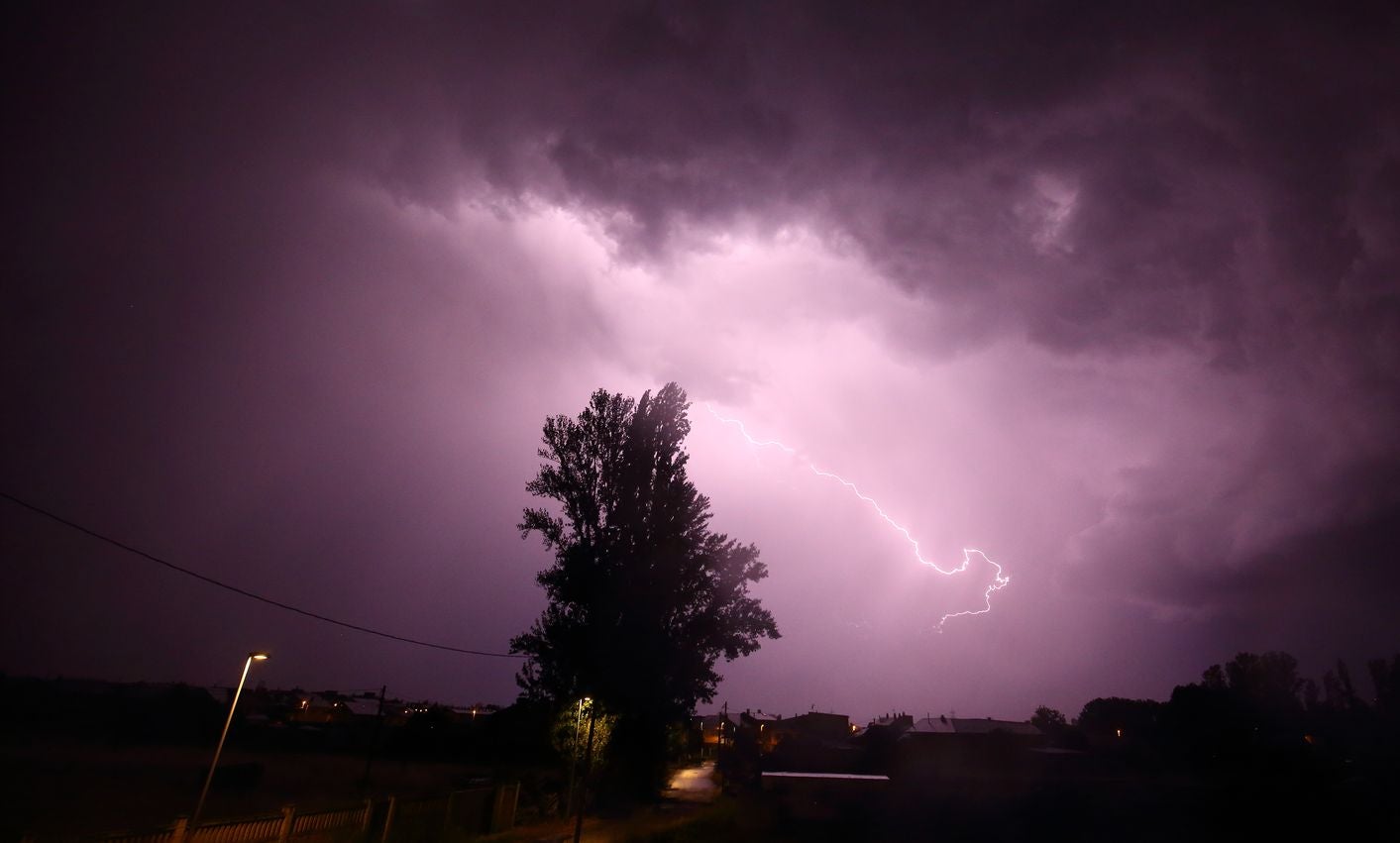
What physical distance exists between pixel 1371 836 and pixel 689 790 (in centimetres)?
3457

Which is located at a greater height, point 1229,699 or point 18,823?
point 1229,699

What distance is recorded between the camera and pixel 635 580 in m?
29.3

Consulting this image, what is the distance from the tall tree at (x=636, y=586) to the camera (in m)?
28.8

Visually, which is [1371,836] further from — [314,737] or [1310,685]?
[1310,685]

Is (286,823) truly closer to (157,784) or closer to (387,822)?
(387,822)

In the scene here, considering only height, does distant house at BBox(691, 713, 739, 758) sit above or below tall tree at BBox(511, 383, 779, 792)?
below

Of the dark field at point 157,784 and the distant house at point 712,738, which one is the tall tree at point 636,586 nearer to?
the dark field at point 157,784

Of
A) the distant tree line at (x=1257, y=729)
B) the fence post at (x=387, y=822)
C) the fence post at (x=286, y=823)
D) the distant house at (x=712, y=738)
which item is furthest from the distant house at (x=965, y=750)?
the fence post at (x=286, y=823)

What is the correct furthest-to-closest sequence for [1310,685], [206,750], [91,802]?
[1310,685]
[206,750]
[91,802]

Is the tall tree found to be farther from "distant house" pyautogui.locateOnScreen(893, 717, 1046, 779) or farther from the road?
"distant house" pyautogui.locateOnScreen(893, 717, 1046, 779)

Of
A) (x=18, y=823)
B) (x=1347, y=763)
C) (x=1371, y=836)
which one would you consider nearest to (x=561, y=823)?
(x=18, y=823)

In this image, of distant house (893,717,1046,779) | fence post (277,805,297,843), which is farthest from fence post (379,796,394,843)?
distant house (893,717,1046,779)

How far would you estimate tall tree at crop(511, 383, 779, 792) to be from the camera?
94.5 feet

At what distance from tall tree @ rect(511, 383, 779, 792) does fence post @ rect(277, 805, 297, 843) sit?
12.0 m
